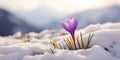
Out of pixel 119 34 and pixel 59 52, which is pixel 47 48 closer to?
pixel 59 52

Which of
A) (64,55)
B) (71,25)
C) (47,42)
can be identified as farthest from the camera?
(47,42)

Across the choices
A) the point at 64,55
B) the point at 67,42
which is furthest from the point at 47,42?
the point at 64,55

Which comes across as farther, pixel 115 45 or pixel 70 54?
pixel 115 45

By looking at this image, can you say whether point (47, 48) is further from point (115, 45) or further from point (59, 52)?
point (115, 45)

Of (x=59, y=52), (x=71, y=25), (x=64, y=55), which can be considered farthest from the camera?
(x=71, y=25)

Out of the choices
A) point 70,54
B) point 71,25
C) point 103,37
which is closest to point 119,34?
point 103,37

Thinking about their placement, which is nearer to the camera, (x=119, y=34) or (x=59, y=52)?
(x=59, y=52)

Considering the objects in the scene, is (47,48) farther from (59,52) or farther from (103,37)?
(103,37)

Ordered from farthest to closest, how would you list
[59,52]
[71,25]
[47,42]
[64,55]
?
[47,42] < [71,25] < [59,52] < [64,55]
